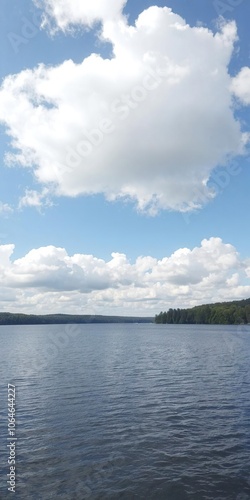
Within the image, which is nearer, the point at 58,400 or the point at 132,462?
the point at 132,462

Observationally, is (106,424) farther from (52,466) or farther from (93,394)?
(93,394)

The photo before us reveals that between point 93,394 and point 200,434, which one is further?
point 93,394

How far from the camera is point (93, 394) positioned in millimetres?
39438

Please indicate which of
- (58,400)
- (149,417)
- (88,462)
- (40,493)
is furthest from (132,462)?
(58,400)

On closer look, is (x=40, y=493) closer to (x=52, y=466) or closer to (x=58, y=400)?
(x=52, y=466)

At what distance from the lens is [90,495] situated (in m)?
18.0

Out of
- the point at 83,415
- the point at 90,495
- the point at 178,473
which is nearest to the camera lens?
the point at 90,495

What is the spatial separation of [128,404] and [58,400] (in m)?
7.82

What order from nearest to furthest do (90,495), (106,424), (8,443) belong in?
(90,495), (8,443), (106,424)

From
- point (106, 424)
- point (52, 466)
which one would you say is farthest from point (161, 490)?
point (106, 424)

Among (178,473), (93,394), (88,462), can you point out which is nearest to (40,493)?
(88,462)

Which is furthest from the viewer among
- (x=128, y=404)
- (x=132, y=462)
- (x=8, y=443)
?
(x=128, y=404)

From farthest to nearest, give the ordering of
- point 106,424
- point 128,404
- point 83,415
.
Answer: point 128,404 < point 83,415 < point 106,424

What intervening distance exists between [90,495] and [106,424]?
36.9 feet
